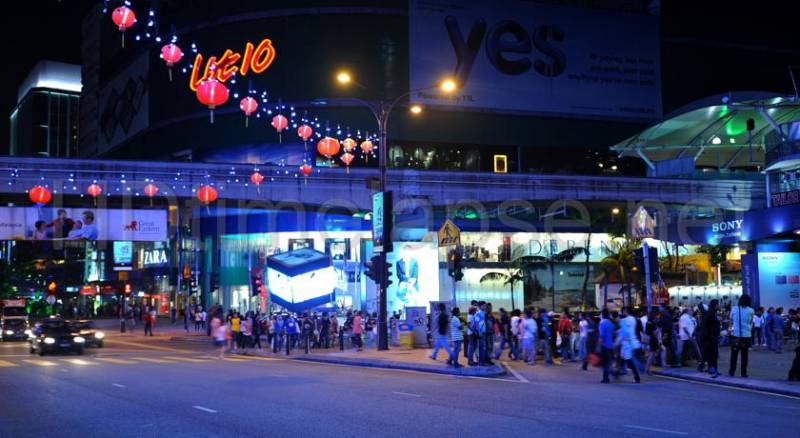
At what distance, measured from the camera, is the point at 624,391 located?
16.4 m

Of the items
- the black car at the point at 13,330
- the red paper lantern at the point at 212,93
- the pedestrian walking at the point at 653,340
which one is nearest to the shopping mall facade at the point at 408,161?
the black car at the point at 13,330

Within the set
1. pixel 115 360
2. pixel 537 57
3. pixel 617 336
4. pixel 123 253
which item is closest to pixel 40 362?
pixel 115 360

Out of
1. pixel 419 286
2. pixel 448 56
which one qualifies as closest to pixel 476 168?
pixel 448 56

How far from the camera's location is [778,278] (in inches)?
1420

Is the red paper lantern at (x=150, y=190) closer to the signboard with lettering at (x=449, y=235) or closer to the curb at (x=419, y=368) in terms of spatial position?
the curb at (x=419, y=368)

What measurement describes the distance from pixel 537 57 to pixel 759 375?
5026 centimetres

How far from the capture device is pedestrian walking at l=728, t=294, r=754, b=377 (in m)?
18.2

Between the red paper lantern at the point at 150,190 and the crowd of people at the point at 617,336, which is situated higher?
the red paper lantern at the point at 150,190

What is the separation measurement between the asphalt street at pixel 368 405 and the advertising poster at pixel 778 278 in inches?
719

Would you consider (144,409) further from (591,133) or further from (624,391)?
(591,133)

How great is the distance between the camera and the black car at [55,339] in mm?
29828

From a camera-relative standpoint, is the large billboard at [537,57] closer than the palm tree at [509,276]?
Answer: No

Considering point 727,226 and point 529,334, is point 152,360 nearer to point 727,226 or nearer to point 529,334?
point 529,334

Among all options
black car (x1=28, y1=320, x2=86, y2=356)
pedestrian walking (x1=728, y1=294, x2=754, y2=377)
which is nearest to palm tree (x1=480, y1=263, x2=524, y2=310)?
black car (x1=28, y1=320, x2=86, y2=356)
